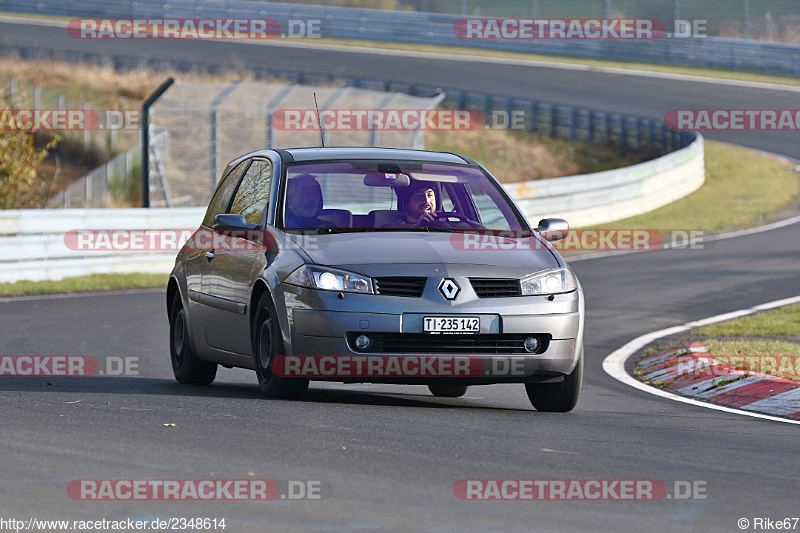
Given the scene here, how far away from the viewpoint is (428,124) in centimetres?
3922

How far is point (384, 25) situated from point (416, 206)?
46.2 m

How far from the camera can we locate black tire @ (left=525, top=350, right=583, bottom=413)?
8.81 m

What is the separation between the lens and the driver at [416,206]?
9.16 metres

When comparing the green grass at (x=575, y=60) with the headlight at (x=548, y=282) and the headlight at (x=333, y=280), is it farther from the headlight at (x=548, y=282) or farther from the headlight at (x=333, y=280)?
the headlight at (x=333, y=280)

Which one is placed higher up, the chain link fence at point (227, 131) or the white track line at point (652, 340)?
the white track line at point (652, 340)

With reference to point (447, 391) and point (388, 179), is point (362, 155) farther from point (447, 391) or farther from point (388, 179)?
point (447, 391)

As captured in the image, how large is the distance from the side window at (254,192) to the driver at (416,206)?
91cm

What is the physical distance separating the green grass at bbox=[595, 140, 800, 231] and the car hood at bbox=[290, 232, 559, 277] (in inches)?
698

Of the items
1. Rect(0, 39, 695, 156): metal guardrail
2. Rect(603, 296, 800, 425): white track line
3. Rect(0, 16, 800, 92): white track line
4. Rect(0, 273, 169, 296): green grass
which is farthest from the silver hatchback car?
Rect(0, 16, 800, 92): white track line

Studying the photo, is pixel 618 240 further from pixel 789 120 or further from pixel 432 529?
pixel 432 529

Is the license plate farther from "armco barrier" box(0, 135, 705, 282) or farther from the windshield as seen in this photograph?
"armco barrier" box(0, 135, 705, 282)

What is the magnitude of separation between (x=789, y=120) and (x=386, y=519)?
36.8 metres

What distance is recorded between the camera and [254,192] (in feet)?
32.3

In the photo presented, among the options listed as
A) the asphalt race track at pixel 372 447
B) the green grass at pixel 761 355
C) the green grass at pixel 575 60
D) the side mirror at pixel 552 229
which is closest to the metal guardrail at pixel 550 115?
the green grass at pixel 575 60
